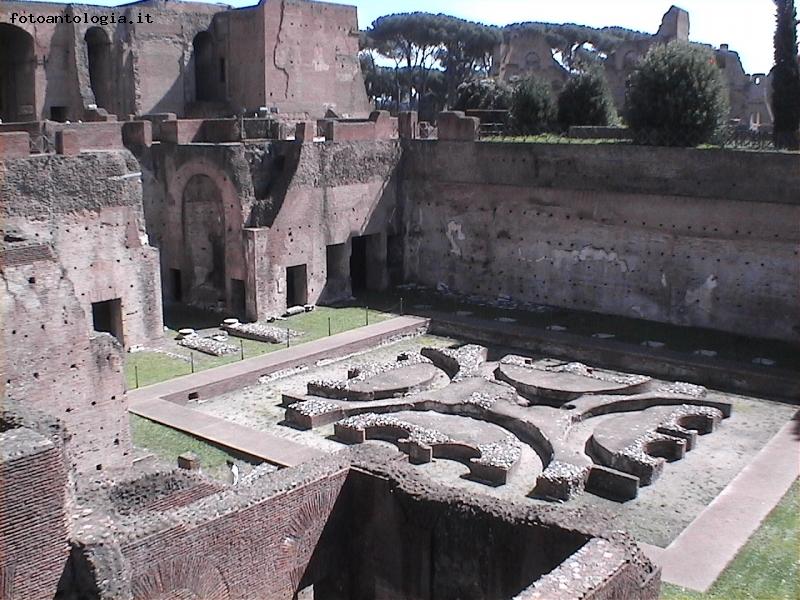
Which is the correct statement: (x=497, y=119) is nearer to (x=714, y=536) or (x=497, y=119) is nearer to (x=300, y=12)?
(x=300, y=12)

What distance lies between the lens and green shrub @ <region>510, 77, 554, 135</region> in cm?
2745

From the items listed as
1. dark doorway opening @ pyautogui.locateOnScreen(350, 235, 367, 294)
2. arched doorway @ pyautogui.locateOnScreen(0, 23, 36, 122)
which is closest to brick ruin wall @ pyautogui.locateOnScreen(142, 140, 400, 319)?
dark doorway opening @ pyautogui.locateOnScreen(350, 235, 367, 294)

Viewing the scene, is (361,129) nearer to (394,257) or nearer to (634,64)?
(394,257)

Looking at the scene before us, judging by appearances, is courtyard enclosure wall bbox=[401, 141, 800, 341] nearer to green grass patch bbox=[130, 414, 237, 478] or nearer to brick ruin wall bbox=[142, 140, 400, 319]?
brick ruin wall bbox=[142, 140, 400, 319]

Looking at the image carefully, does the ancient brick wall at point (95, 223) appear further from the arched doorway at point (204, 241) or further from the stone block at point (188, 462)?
the stone block at point (188, 462)

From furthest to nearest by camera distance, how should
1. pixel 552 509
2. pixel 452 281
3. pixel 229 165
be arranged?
pixel 452 281 → pixel 229 165 → pixel 552 509

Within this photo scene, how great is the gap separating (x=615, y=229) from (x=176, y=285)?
35.1 feet

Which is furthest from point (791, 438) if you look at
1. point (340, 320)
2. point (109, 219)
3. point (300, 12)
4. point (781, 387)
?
point (300, 12)

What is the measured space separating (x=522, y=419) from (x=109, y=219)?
898cm

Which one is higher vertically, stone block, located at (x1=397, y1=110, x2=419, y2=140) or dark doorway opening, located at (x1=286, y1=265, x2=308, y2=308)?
stone block, located at (x1=397, y1=110, x2=419, y2=140)

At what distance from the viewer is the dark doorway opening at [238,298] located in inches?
833

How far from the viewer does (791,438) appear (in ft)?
46.1

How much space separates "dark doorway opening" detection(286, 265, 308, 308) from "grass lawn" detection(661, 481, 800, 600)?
13.2m

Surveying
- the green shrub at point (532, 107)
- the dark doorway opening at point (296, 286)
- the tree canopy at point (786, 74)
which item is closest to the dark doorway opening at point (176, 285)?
the dark doorway opening at point (296, 286)
